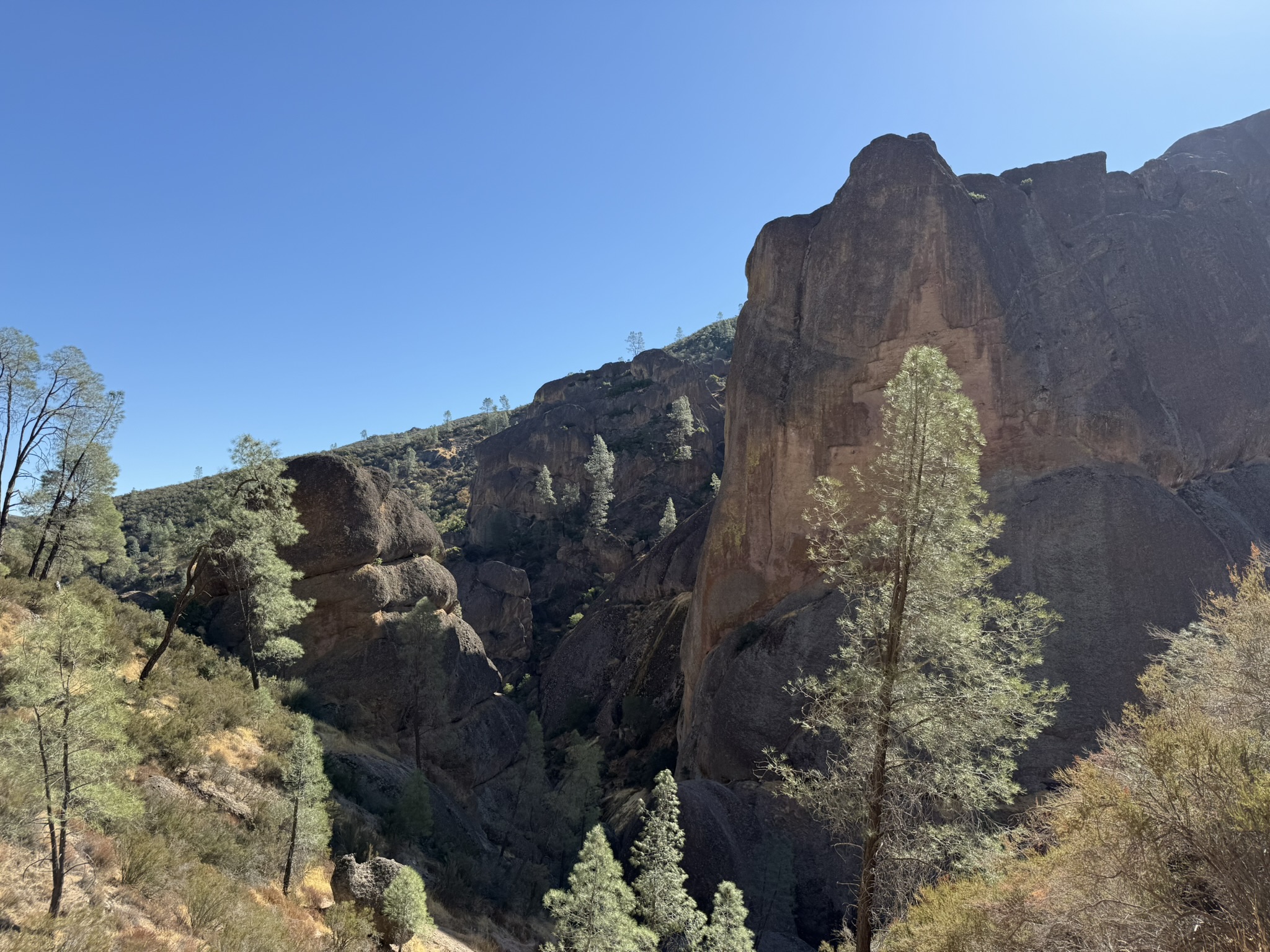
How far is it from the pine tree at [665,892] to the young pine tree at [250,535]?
41.2 ft

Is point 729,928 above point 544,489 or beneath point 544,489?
beneath

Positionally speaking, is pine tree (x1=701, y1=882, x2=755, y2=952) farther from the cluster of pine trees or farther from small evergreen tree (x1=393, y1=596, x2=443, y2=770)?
small evergreen tree (x1=393, y1=596, x2=443, y2=770)

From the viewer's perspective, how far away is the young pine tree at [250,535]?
17.4 meters

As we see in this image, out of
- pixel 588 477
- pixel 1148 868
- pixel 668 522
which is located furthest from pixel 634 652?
pixel 1148 868

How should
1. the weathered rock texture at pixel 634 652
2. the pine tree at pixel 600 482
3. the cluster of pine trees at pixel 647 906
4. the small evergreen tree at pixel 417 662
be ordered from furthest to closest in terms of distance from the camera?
the pine tree at pixel 600 482 < the weathered rock texture at pixel 634 652 < the small evergreen tree at pixel 417 662 < the cluster of pine trees at pixel 647 906

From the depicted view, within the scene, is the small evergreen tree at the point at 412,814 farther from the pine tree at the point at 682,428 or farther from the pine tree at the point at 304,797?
the pine tree at the point at 682,428

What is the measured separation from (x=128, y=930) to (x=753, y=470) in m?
26.2

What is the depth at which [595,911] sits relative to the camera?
11.9m

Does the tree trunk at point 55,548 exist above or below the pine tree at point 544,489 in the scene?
below

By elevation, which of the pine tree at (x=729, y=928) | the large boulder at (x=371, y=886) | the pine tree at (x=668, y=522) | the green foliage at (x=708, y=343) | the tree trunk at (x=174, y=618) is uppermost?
the green foliage at (x=708, y=343)

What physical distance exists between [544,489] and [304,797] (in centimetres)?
5654

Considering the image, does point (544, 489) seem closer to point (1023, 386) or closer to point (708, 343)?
point (1023, 386)

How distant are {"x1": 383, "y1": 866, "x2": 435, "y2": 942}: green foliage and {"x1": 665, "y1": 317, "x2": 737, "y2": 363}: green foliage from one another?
95092 mm

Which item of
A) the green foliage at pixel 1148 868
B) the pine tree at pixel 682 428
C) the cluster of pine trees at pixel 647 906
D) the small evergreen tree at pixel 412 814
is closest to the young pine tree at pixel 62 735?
the cluster of pine trees at pixel 647 906
